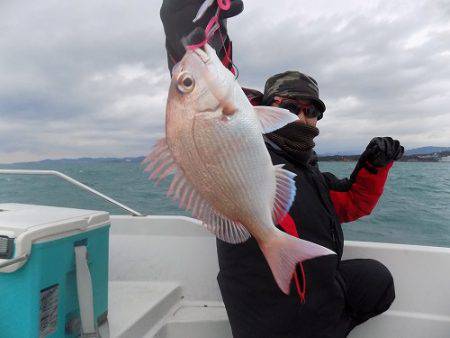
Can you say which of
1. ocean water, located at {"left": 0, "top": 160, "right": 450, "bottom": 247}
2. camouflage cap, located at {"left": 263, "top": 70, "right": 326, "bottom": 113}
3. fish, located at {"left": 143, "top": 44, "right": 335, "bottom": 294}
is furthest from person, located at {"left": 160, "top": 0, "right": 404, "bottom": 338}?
ocean water, located at {"left": 0, "top": 160, "right": 450, "bottom": 247}

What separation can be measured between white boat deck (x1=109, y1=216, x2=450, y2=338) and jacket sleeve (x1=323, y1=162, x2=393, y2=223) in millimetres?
407

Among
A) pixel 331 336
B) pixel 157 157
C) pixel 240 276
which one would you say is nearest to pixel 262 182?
pixel 157 157

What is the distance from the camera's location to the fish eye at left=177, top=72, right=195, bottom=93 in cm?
127

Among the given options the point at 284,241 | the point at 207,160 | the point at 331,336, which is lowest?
the point at 331,336

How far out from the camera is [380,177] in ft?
8.58

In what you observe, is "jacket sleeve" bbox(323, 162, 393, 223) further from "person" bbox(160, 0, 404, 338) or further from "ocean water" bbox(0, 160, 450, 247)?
"ocean water" bbox(0, 160, 450, 247)

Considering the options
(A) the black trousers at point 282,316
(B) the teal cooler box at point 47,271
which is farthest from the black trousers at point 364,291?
(B) the teal cooler box at point 47,271

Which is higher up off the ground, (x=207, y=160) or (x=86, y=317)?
(x=207, y=160)

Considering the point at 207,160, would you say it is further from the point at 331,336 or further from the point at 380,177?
the point at 380,177

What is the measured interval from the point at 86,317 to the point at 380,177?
6.35 ft

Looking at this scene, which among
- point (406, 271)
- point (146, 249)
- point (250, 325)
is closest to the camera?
point (250, 325)

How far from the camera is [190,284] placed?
3.37 m

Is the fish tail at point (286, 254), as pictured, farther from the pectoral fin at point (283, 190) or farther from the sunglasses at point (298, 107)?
the sunglasses at point (298, 107)

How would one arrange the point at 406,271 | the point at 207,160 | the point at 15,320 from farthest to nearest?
1. the point at 406,271
2. the point at 15,320
3. the point at 207,160
